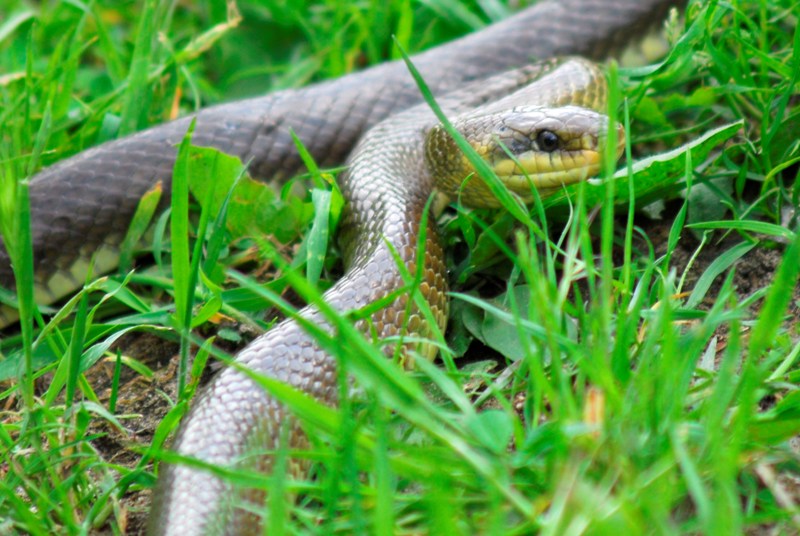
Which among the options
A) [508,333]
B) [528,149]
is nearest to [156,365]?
[508,333]

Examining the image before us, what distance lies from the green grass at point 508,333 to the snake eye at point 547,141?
0.88ft

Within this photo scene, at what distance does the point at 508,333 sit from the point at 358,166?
3.88 ft

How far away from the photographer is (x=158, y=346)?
3213 millimetres

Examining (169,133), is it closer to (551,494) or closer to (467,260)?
(467,260)

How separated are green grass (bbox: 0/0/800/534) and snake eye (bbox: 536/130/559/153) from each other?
0.27 meters

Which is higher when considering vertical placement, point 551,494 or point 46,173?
point 46,173

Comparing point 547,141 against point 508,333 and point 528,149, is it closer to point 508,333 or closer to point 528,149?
point 528,149

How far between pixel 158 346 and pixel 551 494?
1.84 meters

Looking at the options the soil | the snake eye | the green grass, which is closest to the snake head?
the snake eye

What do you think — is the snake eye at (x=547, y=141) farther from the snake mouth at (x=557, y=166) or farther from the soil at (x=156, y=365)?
the soil at (x=156, y=365)

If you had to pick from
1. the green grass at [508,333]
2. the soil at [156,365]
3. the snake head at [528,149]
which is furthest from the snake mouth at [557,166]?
the soil at [156,365]

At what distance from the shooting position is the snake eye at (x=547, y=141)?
129 inches

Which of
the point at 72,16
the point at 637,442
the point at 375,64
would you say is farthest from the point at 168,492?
the point at 72,16

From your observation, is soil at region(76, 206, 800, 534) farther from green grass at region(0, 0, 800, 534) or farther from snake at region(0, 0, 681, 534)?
snake at region(0, 0, 681, 534)
